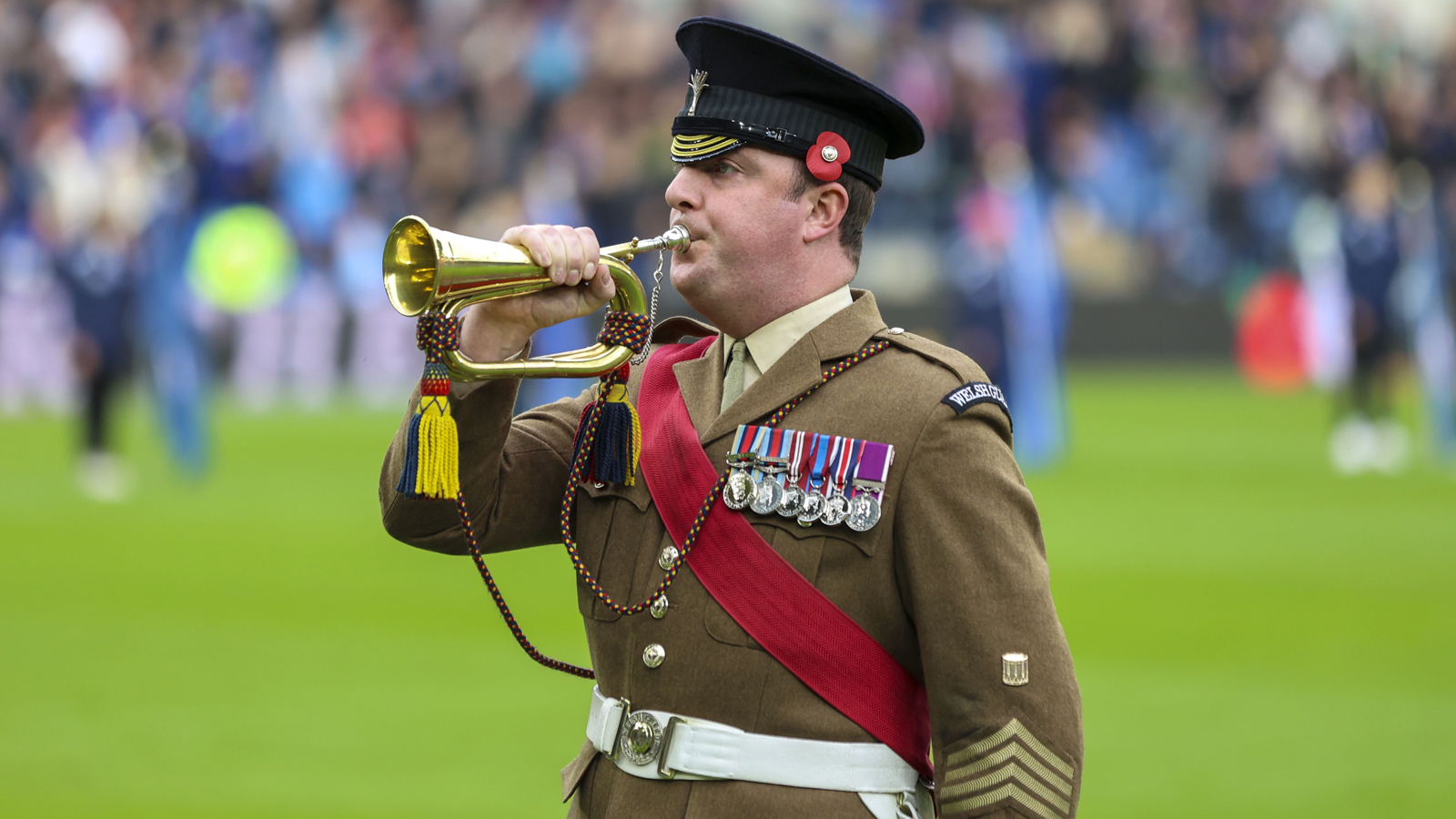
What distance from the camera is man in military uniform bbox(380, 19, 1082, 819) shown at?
8.52 feet

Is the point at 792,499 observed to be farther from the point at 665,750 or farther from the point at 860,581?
the point at 665,750

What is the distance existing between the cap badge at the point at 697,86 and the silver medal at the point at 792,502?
2.04 ft

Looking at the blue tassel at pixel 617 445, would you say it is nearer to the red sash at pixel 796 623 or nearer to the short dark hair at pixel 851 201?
the red sash at pixel 796 623

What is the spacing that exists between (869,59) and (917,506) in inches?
939

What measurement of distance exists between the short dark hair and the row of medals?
366mm

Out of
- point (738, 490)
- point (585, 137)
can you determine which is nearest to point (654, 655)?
point (738, 490)

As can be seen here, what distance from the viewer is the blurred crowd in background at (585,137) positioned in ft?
72.0

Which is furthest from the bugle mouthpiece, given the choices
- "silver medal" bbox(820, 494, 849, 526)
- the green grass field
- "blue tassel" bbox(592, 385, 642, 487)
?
the green grass field

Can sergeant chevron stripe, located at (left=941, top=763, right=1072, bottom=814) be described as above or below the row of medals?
below

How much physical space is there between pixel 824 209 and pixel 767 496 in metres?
0.48

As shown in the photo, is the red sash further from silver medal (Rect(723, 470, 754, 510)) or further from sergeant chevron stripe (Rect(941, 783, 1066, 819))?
sergeant chevron stripe (Rect(941, 783, 1066, 819))

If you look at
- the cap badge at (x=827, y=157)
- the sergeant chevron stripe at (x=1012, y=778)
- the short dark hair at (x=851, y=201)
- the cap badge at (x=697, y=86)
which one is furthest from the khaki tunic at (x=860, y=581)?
the cap badge at (x=697, y=86)

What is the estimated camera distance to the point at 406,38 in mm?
25297

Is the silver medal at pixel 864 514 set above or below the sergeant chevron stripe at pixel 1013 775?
above
